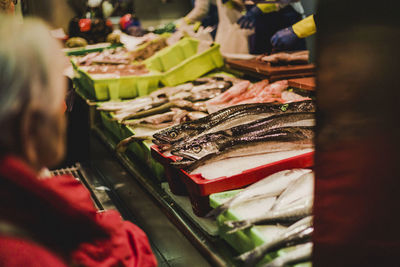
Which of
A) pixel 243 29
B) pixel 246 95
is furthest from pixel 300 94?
pixel 243 29

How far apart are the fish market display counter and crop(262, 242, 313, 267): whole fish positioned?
39 cm

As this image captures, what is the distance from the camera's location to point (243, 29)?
5.12 m

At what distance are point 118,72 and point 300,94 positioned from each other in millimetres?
2120

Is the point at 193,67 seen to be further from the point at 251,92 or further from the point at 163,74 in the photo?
the point at 251,92

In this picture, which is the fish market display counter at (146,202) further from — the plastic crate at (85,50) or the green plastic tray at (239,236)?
the plastic crate at (85,50)

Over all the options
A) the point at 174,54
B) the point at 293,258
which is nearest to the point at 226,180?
the point at 293,258

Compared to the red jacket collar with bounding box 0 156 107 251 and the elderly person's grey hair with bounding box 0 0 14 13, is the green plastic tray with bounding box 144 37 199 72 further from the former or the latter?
the red jacket collar with bounding box 0 156 107 251

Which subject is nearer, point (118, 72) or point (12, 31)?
point (12, 31)

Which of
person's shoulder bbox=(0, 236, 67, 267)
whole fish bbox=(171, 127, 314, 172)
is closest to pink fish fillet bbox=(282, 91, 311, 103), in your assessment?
whole fish bbox=(171, 127, 314, 172)

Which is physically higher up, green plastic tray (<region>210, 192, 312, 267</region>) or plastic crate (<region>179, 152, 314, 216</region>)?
plastic crate (<region>179, 152, 314, 216</region>)

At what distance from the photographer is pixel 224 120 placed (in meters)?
2.68

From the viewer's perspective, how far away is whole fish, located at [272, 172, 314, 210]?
1800 mm

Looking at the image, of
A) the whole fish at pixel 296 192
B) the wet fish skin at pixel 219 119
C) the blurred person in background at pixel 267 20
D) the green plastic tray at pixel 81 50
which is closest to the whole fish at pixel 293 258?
the whole fish at pixel 296 192

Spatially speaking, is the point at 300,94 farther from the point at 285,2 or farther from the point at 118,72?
the point at 118,72
